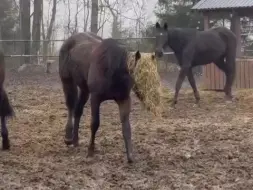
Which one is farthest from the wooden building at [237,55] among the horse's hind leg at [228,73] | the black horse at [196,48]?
the horse's hind leg at [228,73]

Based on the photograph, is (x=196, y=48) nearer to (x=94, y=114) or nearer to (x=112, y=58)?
(x=94, y=114)

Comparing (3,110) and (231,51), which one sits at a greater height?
(231,51)

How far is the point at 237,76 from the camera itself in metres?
13.6

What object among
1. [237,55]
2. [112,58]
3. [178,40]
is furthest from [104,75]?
[237,55]

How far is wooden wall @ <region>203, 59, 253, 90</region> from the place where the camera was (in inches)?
528

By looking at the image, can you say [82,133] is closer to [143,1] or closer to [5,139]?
[5,139]

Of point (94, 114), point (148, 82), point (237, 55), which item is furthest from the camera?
point (237, 55)

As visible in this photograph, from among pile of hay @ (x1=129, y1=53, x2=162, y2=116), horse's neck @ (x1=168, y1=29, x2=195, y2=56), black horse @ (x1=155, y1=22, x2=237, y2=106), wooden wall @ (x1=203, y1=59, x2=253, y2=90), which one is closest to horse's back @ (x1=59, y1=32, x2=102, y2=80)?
pile of hay @ (x1=129, y1=53, x2=162, y2=116)

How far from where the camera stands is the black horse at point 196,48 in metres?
10.6

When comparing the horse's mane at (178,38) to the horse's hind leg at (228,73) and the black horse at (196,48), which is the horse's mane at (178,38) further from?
the horse's hind leg at (228,73)

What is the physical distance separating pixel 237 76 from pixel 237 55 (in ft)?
4.10

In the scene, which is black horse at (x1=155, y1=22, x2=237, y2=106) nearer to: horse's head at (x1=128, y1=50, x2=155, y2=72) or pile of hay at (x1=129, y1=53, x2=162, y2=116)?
pile of hay at (x1=129, y1=53, x2=162, y2=116)

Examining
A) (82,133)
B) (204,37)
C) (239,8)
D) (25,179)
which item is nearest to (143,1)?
(239,8)

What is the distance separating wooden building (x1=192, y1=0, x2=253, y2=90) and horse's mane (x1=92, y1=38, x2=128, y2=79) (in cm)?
848
